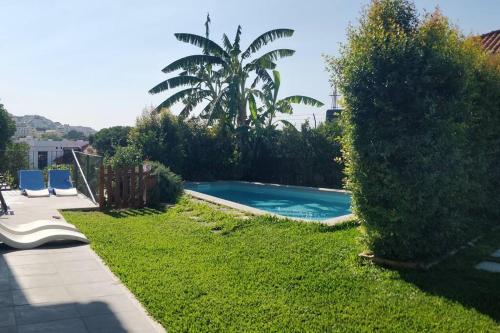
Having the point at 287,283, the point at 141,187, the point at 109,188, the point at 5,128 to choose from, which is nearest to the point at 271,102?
the point at 141,187

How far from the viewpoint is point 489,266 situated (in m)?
6.66

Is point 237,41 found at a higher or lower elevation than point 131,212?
higher

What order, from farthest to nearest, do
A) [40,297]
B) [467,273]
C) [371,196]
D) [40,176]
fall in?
[40,176], [371,196], [467,273], [40,297]

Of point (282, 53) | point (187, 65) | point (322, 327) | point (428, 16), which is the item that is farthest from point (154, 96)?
point (322, 327)

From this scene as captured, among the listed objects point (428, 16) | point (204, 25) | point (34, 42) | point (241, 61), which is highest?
point (204, 25)

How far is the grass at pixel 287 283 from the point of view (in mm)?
4719

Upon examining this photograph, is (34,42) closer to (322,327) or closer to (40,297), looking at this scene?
(40,297)

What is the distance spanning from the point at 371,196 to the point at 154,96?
17893mm

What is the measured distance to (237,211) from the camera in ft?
37.9

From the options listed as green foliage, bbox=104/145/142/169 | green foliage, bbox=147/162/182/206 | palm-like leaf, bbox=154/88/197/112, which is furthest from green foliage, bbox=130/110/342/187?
green foliage, bbox=147/162/182/206

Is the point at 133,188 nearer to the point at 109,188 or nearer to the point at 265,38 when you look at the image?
the point at 109,188

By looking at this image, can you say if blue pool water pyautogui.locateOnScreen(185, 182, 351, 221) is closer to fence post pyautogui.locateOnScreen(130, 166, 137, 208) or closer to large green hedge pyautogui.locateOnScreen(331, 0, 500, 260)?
fence post pyautogui.locateOnScreen(130, 166, 137, 208)

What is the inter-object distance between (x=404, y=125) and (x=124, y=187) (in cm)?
874

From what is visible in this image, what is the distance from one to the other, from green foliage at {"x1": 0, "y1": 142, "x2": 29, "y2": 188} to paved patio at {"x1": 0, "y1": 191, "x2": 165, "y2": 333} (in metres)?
12.2
